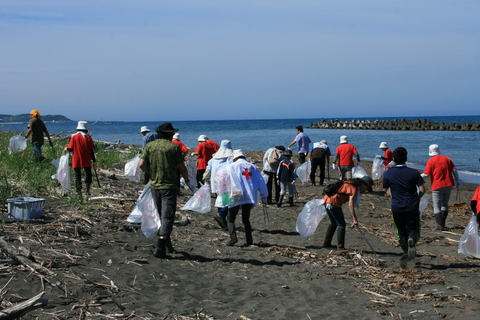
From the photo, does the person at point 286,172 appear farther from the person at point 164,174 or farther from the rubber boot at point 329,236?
the person at point 164,174

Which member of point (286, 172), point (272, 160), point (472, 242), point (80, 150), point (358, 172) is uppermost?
point (80, 150)

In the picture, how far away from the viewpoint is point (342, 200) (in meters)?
7.76

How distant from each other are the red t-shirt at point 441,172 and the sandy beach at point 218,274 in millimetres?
1017

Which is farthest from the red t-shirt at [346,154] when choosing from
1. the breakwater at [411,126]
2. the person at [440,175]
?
the breakwater at [411,126]

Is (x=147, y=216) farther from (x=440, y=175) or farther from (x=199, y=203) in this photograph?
(x=440, y=175)

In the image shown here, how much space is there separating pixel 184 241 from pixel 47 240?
2.27 m

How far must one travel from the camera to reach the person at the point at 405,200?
268 inches

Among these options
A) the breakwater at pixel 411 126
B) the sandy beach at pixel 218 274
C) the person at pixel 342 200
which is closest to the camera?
the sandy beach at pixel 218 274

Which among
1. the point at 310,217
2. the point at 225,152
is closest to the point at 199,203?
the point at 225,152

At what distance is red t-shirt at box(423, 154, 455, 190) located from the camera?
368 inches

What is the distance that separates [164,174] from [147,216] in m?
0.75

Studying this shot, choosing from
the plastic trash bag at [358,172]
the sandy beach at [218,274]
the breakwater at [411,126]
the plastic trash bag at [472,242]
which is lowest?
the sandy beach at [218,274]

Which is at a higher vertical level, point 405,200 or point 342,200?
point 405,200

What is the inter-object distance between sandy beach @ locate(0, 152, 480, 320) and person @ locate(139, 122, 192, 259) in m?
0.47
